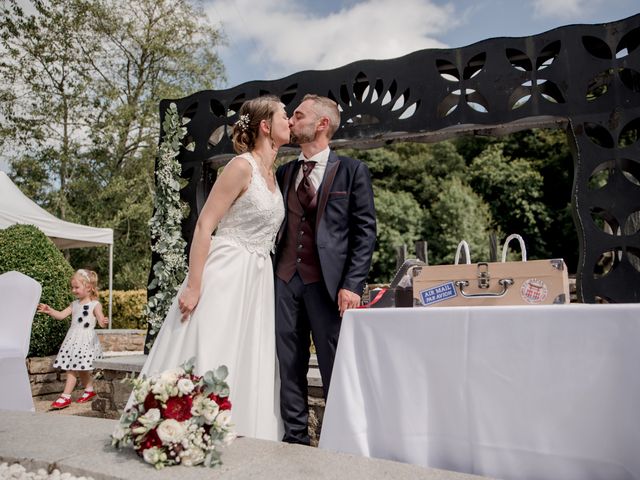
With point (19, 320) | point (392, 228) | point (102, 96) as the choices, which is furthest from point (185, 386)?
point (392, 228)

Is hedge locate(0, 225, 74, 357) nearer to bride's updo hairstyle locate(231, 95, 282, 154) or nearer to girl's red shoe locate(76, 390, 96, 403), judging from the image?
girl's red shoe locate(76, 390, 96, 403)

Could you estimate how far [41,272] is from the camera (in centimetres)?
689

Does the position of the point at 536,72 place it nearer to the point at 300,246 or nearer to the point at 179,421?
the point at 300,246

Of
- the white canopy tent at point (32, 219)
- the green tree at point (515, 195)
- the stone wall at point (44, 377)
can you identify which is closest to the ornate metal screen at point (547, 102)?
the stone wall at point (44, 377)

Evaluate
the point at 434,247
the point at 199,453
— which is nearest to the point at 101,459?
the point at 199,453

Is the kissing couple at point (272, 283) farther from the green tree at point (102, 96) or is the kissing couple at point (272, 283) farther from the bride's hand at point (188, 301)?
the green tree at point (102, 96)

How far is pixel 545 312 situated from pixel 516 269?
10.4 inches

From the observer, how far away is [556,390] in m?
1.76

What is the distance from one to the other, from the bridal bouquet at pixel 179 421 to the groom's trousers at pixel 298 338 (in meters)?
0.71

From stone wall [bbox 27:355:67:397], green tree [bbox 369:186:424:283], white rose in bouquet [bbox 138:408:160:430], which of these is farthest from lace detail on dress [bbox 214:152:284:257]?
green tree [bbox 369:186:424:283]

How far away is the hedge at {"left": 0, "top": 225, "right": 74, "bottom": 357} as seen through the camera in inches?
269

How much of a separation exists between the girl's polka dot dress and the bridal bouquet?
4621mm

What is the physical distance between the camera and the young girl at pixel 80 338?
246 inches

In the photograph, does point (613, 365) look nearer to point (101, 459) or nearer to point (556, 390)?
point (556, 390)
